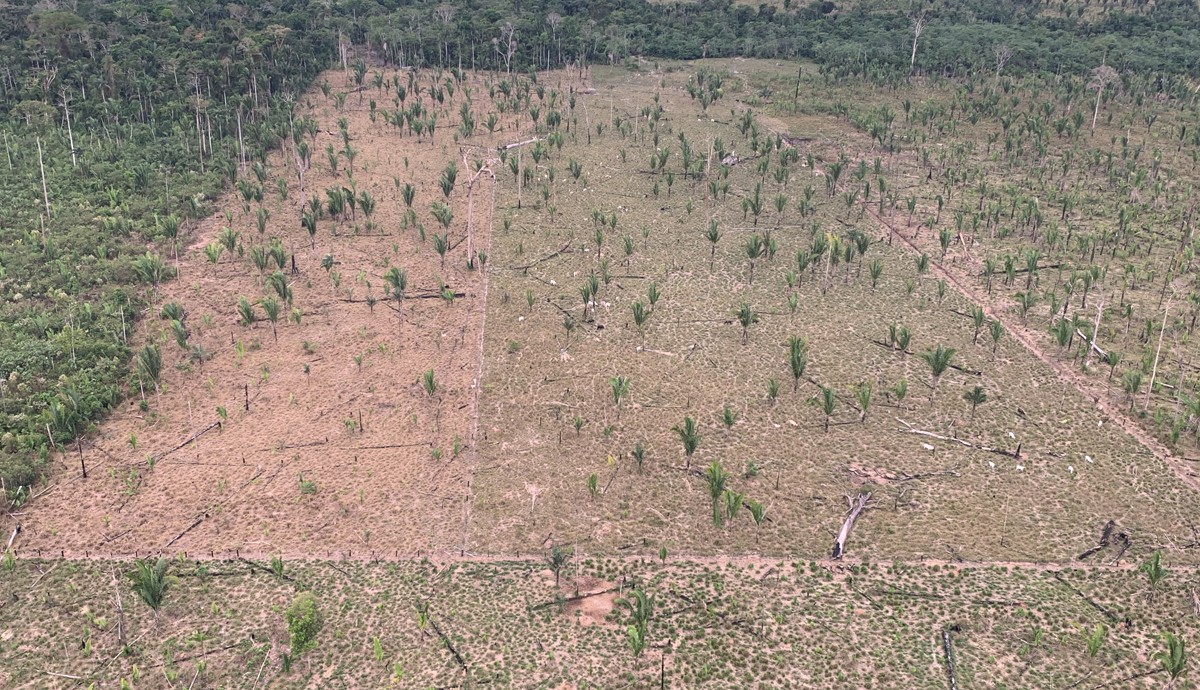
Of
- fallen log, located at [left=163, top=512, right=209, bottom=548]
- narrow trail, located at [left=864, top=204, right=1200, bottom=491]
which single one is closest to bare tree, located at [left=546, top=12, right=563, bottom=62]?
narrow trail, located at [left=864, top=204, right=1200, bottom=491]

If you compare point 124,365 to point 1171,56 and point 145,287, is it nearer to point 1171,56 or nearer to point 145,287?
point 145,287

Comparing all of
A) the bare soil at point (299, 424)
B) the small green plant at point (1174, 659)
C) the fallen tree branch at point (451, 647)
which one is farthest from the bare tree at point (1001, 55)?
the fallen tree branch at point (451, 647)

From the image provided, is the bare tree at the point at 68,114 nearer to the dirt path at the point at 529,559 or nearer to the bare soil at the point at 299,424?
the bare soil at the point at 299,424

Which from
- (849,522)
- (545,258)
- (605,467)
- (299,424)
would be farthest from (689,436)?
(545,258)

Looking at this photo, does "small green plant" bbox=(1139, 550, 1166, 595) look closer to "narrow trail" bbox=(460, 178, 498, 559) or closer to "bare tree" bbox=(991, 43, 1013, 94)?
"narrow trail" bbox=(460, 178, 498, 559)

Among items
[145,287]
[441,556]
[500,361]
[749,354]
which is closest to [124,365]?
[145,287]

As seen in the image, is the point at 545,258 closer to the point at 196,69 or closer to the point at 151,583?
the point at 151,583
